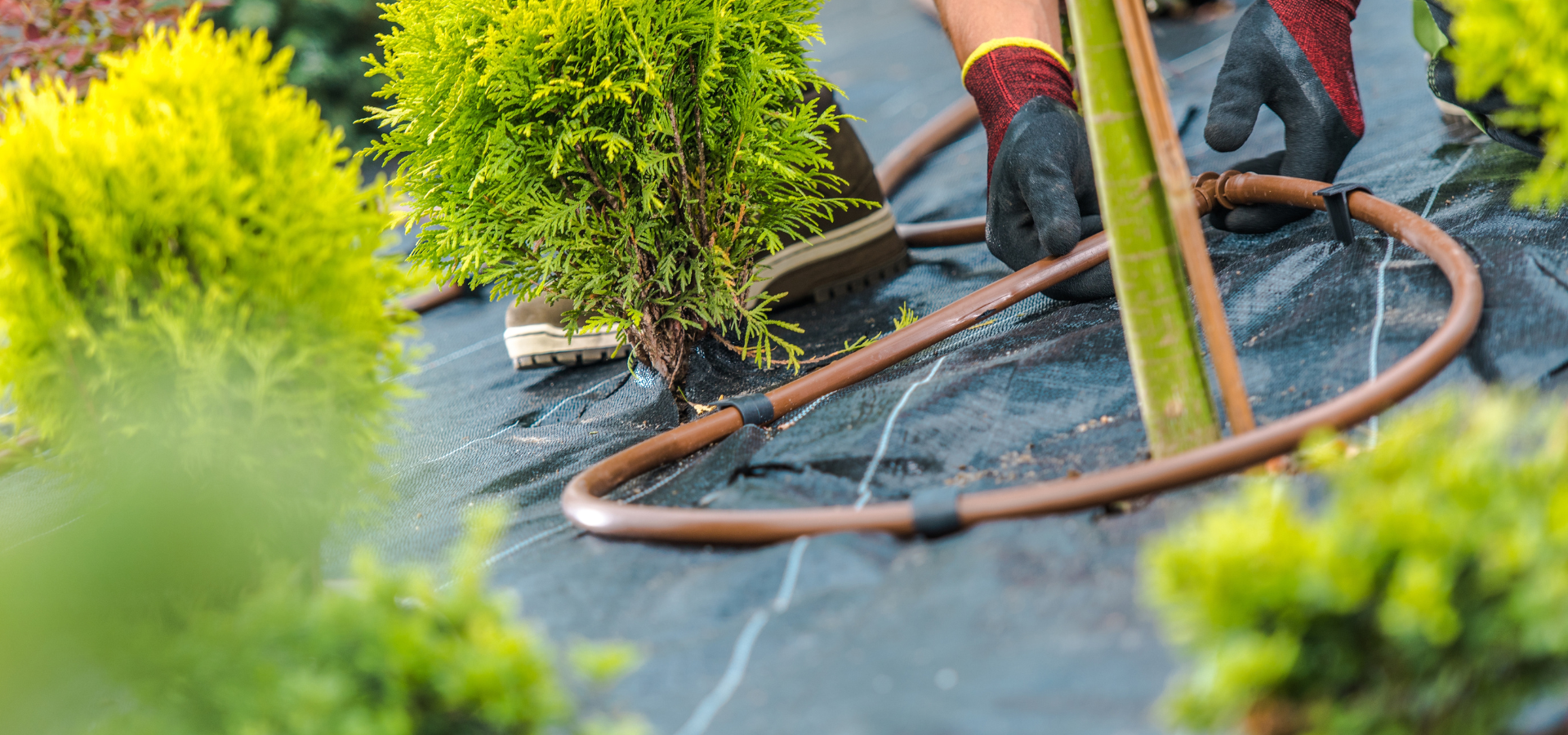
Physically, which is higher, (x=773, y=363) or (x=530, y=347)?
(x=530, y=347)

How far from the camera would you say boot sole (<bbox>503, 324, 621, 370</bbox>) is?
8.74ft

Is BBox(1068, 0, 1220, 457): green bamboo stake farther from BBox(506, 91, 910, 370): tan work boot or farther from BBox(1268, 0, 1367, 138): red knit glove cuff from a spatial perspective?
BBox(506, 91, 910, 370): tan work boot

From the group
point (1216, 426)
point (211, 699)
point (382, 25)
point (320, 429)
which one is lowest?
point (1216, 426)

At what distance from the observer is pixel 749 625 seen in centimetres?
117

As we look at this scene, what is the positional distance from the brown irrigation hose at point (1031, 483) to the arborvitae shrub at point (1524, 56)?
0.28 metres

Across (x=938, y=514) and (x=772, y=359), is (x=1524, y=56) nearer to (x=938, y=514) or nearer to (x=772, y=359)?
(x=938, y=514)

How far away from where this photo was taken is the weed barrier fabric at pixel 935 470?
98cm

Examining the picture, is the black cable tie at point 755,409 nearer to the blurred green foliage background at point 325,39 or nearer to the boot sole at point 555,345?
the boot sole at point 555,345

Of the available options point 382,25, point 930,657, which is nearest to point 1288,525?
point 930,657

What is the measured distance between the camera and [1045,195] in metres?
2.03

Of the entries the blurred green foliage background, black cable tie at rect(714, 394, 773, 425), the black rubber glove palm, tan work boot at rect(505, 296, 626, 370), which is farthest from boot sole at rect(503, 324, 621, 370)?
the blurred green foliage background

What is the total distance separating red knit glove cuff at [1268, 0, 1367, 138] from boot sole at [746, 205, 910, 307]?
1.16 meters

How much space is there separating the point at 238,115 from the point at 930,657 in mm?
1025

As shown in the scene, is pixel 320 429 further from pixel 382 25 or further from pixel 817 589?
pixel 382 25
